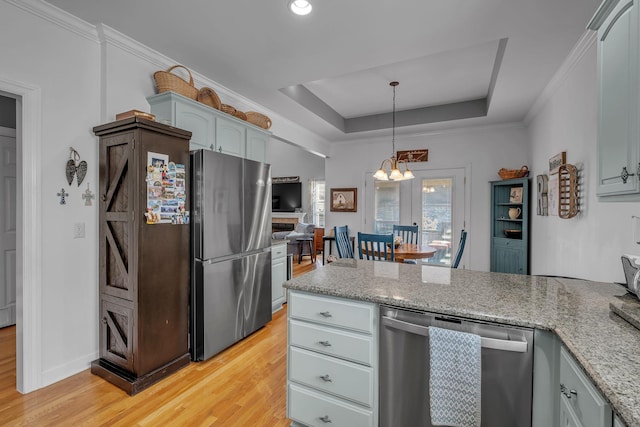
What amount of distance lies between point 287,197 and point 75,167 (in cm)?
710

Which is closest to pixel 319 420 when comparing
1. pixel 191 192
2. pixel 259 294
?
pixel 259 294

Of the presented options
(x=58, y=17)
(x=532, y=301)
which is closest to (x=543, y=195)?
(x=532, y=301)

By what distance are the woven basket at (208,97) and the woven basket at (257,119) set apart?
0.54m

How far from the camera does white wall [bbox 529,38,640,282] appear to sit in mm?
1955

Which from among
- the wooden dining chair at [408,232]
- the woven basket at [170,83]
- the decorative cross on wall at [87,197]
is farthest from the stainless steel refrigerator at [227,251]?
the wooden dining chair at [408,232]

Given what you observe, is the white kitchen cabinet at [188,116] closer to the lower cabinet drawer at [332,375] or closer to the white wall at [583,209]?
the lower cabinet drawer at [332,375]

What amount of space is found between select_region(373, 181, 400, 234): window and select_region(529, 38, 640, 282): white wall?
230 centimetres

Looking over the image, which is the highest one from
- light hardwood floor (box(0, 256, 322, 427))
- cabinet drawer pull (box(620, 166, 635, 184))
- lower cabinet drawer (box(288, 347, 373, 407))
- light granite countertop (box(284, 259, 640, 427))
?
cabinet drawer pull (box(620, 166, 635, 184))

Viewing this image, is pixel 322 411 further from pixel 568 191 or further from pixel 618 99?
pixel 568 191

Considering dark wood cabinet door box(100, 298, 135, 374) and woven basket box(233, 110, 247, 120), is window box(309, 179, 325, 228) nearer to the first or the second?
woven basket box(233, 110, 247, 120)

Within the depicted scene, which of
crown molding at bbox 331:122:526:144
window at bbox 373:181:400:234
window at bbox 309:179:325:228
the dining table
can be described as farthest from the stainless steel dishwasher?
window at bbox 309:179:325:228

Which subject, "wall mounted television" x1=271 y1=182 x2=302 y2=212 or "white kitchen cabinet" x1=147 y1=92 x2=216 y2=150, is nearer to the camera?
"white kitchen cabinet" x1=147 y1=92 x2=216 y2=150

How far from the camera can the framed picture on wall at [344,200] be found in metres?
5.83

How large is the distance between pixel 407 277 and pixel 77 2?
2854 millimetres
